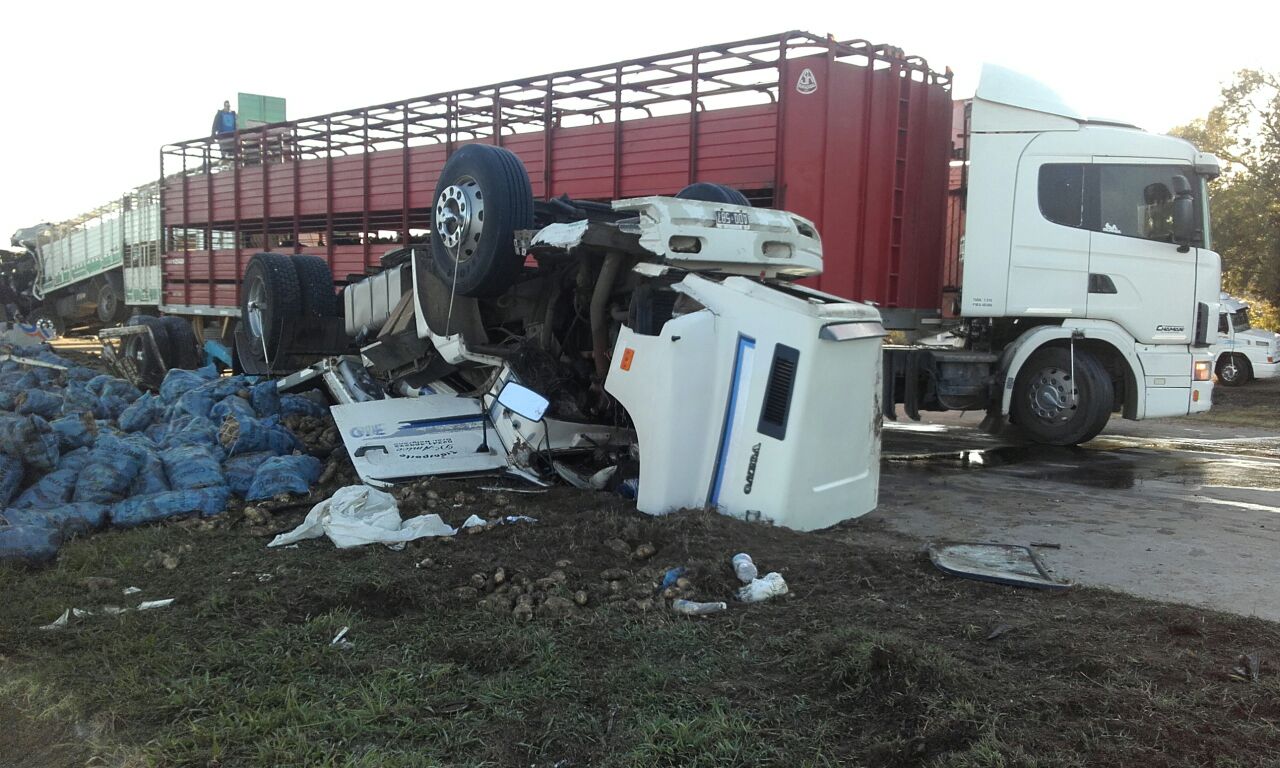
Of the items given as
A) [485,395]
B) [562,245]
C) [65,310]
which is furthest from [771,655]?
[65,310]

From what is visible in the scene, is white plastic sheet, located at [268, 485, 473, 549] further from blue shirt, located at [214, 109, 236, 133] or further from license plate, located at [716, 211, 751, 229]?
blue shirt, located at [214, 109, 236, 133]

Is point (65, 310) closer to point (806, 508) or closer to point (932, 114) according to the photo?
point (932, 114)

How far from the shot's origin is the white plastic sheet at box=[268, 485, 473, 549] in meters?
4.54

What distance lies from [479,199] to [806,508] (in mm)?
2773

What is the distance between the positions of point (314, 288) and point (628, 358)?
159 inches

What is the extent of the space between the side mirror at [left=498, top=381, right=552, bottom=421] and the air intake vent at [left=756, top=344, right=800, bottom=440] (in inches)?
51.3

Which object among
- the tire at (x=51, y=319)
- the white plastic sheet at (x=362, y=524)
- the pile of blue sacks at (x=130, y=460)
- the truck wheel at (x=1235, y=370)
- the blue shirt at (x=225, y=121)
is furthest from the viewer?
the tire at (x=51, y=319)

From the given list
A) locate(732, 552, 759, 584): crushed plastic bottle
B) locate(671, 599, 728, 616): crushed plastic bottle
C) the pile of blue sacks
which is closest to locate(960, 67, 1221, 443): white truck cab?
locate(732, 552, 759, 584): crushed plastic bottle

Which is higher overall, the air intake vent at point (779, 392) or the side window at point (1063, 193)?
the side window at point (1063, 193)

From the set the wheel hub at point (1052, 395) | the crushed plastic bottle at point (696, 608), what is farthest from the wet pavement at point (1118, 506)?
the crushed plastic bottle at point (696, 608)

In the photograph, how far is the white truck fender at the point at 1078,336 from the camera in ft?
25.4

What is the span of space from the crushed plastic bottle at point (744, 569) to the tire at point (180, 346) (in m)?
9.13

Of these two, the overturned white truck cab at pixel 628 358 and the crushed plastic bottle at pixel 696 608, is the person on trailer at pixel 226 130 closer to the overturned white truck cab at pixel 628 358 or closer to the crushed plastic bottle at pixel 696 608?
the overturned white truck cab at pixel 628 358

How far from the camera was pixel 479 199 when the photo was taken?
18.8 feet
